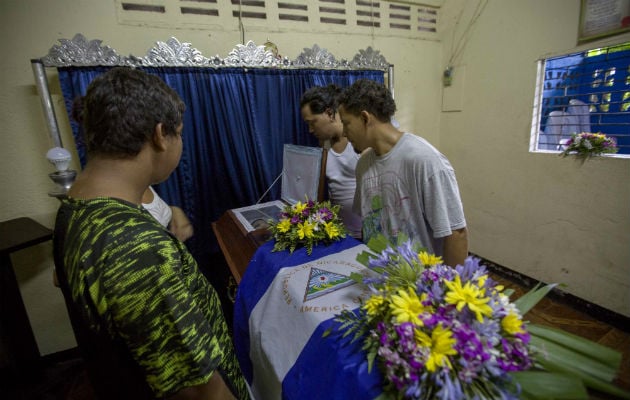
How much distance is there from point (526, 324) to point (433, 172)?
26.9 inches

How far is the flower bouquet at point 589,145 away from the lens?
209cm

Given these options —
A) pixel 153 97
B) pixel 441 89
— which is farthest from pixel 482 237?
pixel 153 97

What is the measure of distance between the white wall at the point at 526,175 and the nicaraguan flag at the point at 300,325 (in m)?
2.12

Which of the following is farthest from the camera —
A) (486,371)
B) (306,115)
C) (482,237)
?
(482,237)

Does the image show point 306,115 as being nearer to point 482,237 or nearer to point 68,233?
point 68,233

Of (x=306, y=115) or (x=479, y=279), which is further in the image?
(x=306, y=115)

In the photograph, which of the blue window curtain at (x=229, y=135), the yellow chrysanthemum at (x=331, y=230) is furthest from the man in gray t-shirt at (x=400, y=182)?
the blue window curtain at (x=229, y=135)

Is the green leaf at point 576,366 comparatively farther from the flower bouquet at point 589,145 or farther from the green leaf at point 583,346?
the flower bouquet at point 589,145

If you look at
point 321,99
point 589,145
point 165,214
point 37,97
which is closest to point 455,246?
point 321,99

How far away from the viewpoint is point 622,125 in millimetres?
2064

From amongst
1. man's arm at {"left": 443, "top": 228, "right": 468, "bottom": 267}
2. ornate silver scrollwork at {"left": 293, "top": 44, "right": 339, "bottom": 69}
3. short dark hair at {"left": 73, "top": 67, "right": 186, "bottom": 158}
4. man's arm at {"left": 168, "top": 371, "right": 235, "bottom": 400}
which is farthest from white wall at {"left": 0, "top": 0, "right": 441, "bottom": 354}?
man's arm at {"left": 168, "top": 371, "right": 235, "bottom": 400}

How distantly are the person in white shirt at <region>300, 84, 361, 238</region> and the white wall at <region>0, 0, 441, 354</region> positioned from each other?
2.84 ft

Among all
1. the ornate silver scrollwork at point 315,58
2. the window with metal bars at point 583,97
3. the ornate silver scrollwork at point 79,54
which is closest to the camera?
the ornate silver scrollwork at point 79,54

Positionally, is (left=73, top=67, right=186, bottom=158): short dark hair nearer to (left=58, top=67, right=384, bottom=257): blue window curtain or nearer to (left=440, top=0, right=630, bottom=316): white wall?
(left=58, top=67, right=384, bottom=257): blue window curtain
